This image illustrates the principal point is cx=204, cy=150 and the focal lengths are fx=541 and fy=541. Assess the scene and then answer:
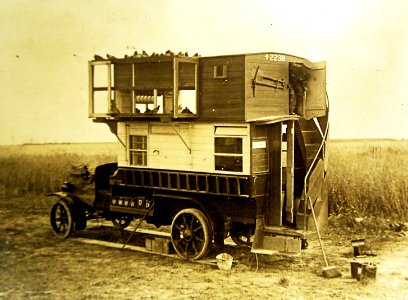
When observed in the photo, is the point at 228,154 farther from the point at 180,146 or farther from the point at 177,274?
the point at 177,274

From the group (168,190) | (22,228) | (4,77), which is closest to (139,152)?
(168,190)

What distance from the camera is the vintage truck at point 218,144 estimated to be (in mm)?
9766

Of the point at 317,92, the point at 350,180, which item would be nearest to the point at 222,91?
the point at 317,92

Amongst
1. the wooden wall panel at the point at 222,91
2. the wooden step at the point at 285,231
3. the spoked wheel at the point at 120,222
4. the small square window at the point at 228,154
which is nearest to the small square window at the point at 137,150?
the wooden wall panel at the point at 222,91

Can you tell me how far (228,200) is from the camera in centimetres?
1005

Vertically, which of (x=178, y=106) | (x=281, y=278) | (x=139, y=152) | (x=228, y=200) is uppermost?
(x=178, y=106)

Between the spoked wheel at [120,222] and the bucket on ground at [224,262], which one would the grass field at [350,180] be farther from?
the bucket on ground at [224,262]

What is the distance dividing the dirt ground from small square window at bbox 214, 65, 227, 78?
344 cm

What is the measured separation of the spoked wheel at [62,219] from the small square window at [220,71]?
186 inches

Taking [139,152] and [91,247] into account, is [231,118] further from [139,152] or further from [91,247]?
[91,247]

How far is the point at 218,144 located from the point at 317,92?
92.2 inches

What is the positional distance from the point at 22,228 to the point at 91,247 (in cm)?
279

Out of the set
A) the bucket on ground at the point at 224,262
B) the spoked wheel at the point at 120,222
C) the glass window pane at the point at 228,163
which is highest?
the glass window pane at the point at 228,163

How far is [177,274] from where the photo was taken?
30.6 feet
